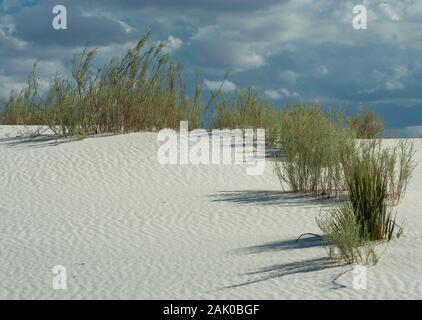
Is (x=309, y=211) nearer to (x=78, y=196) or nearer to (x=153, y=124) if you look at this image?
(x=78, y=196)

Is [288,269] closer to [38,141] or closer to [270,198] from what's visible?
[270,198]

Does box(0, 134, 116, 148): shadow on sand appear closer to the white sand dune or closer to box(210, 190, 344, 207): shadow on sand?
the white sand dune

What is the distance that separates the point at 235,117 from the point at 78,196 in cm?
655

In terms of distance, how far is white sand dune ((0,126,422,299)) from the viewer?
22.9ft

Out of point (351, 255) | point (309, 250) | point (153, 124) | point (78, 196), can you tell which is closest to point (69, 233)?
point (78, 196)

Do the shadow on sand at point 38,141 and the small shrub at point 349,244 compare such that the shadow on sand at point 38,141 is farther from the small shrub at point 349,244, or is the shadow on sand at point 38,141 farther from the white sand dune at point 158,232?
the small shrub at point 349,244

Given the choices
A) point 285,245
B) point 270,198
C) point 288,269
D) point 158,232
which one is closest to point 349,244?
point 288,269

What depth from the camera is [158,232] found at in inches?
391

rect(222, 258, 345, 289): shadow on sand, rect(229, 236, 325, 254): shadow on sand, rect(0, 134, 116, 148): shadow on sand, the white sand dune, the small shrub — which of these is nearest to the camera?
the white sand dune

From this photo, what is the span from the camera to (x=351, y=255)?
744 cm

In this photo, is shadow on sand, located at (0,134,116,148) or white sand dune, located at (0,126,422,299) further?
shadow on sand, located at (0,134,116,148)

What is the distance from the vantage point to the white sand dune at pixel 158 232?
22.9 feet

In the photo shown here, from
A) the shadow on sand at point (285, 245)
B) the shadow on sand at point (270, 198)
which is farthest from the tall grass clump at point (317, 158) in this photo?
the shadow on sand at point (285, 245)

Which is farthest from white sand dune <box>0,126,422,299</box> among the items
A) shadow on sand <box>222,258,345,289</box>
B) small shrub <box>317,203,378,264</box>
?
small shrub <box>317,203,378,264</box>
